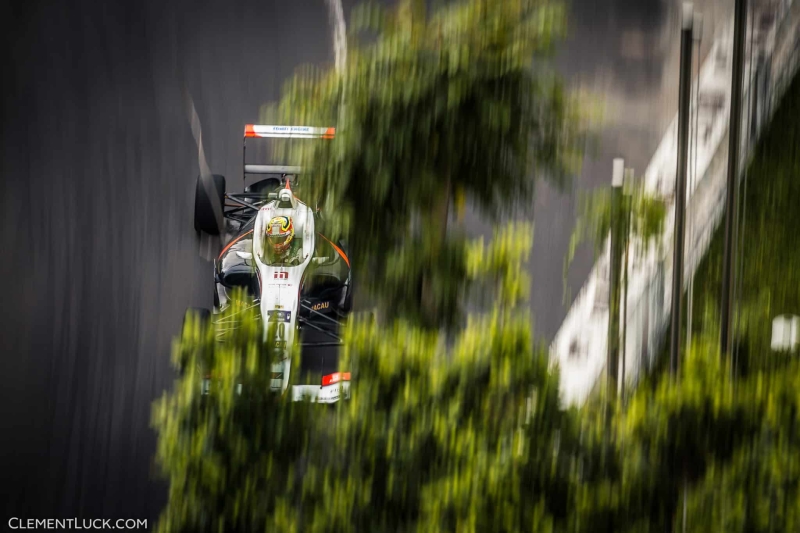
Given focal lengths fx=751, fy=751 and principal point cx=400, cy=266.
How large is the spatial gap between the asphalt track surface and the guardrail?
0.48 feet

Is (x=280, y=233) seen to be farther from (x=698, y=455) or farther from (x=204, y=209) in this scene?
(x=698, y=455)

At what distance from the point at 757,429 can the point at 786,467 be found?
0.10 m

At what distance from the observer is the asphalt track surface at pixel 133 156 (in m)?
3.82

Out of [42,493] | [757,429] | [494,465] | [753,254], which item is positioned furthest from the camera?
[753,254]

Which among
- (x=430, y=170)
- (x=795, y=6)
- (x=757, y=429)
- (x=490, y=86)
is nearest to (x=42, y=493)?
(x=430, y=170)

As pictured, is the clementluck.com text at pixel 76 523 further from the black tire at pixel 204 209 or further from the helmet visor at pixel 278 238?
the black tire at pixel 204 209

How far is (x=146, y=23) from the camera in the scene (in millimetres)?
4762

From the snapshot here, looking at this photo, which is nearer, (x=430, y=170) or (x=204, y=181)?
(x=430, y=170)

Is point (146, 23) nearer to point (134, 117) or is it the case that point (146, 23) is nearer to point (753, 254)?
point (134, 117)

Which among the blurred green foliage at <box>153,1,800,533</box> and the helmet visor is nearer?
the blurred green foliage at <box>153,1,800,533</box>

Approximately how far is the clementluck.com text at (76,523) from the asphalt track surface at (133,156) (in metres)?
0.50

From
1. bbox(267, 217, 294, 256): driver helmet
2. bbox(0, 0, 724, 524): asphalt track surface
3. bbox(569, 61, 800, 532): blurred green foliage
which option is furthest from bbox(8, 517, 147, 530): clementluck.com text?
bbox(569, 61, 800, 532): blurred green foliage

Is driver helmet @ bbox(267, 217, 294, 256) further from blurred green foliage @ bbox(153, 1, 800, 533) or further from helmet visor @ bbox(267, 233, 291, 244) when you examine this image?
blurred green foliage @ bbox(153, 1, 800, 533)

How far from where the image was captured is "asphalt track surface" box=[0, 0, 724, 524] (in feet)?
12.5
